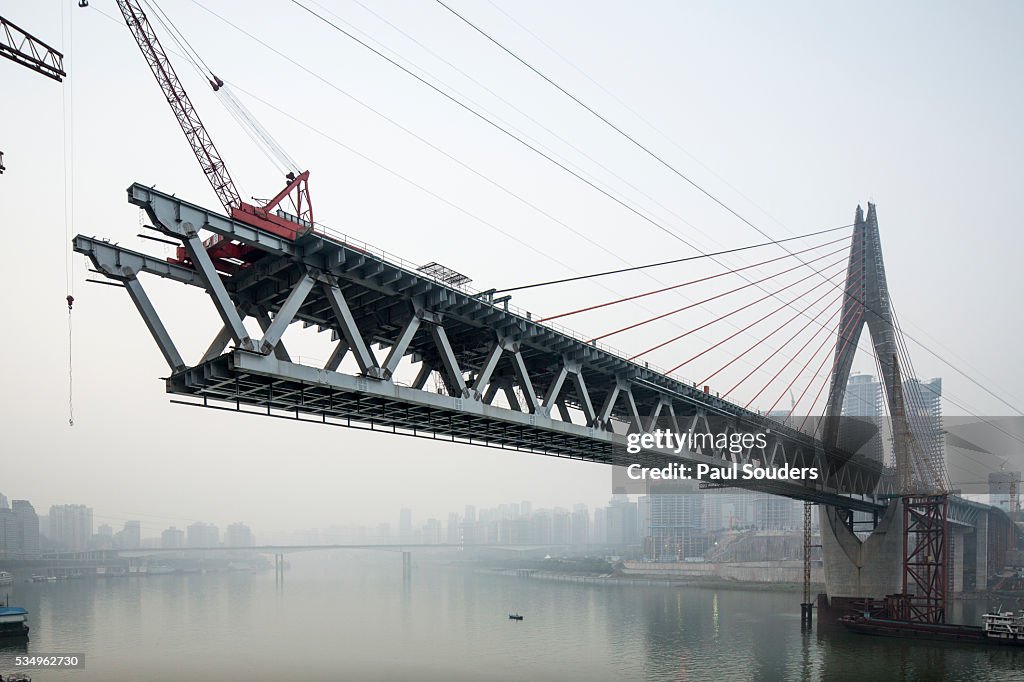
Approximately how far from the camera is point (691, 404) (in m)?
46.8

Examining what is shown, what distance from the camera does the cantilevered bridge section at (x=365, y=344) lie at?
76.2 feet

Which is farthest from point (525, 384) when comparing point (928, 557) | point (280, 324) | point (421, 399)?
point (928, 557)

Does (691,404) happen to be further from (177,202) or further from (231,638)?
(231,638)

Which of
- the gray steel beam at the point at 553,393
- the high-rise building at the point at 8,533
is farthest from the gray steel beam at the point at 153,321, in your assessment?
the high-rise building at the point at 8,533

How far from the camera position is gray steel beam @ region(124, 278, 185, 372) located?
23125 mm

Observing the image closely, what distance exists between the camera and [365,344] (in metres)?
28.5

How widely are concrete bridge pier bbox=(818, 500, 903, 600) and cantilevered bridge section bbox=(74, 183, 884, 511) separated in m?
41.4

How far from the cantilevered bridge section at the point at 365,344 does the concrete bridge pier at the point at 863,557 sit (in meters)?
41.4

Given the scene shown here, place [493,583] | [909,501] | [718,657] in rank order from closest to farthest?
[718,657], [909,501], [493,583]

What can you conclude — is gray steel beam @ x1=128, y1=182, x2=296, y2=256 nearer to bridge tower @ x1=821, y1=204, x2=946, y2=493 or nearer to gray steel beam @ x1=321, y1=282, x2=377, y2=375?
gray steel beam @ x1=321, y1=282, x2=377, y2=375

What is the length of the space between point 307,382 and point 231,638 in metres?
61.3

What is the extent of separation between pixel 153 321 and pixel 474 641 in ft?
191

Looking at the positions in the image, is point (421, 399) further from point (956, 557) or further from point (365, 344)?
point (956, 557)

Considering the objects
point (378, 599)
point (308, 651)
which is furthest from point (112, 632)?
point (378, 599)
